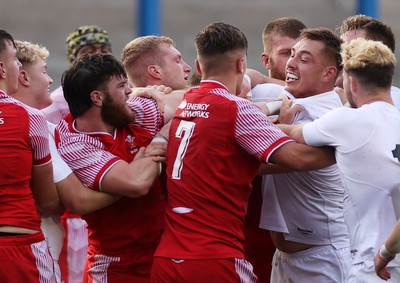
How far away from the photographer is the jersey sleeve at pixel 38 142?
576 centimetres

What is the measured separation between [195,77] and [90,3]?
971cm

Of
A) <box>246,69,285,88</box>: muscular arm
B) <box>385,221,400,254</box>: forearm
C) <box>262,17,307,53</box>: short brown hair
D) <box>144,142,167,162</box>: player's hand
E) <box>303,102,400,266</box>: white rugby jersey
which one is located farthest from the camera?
<box>262,17,307,53</box>: short brown hair

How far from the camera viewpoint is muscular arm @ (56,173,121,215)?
5812 mm

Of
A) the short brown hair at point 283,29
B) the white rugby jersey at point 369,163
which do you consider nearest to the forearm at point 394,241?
the white rugby jersey at point 369,163

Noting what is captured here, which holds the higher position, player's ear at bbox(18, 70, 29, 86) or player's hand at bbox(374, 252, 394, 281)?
player's ear at bbox(18, 70, 29, 86)

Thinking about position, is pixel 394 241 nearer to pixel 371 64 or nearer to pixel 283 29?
pixel 371 64

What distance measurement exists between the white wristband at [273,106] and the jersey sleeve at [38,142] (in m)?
1.37

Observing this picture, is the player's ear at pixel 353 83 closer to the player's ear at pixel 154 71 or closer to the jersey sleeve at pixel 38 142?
the player's ear at pixel 154 71

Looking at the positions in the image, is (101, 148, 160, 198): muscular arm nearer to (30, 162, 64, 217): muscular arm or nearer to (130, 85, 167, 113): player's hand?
(30, 162, 64, 217): muscular arm

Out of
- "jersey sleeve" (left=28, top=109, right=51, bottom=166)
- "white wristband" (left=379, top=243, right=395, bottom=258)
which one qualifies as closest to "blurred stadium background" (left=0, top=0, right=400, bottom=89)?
"jersey sleeve" (left=28, top=109, right=51, bottom=166)

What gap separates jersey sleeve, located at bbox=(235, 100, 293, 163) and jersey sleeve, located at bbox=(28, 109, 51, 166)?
1.13 m

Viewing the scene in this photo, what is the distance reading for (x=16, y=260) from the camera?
5.73m

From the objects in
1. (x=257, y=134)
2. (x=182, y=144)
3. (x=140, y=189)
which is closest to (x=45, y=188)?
(x=140, y=189)

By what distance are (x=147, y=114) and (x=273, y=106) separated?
0.78 meters
